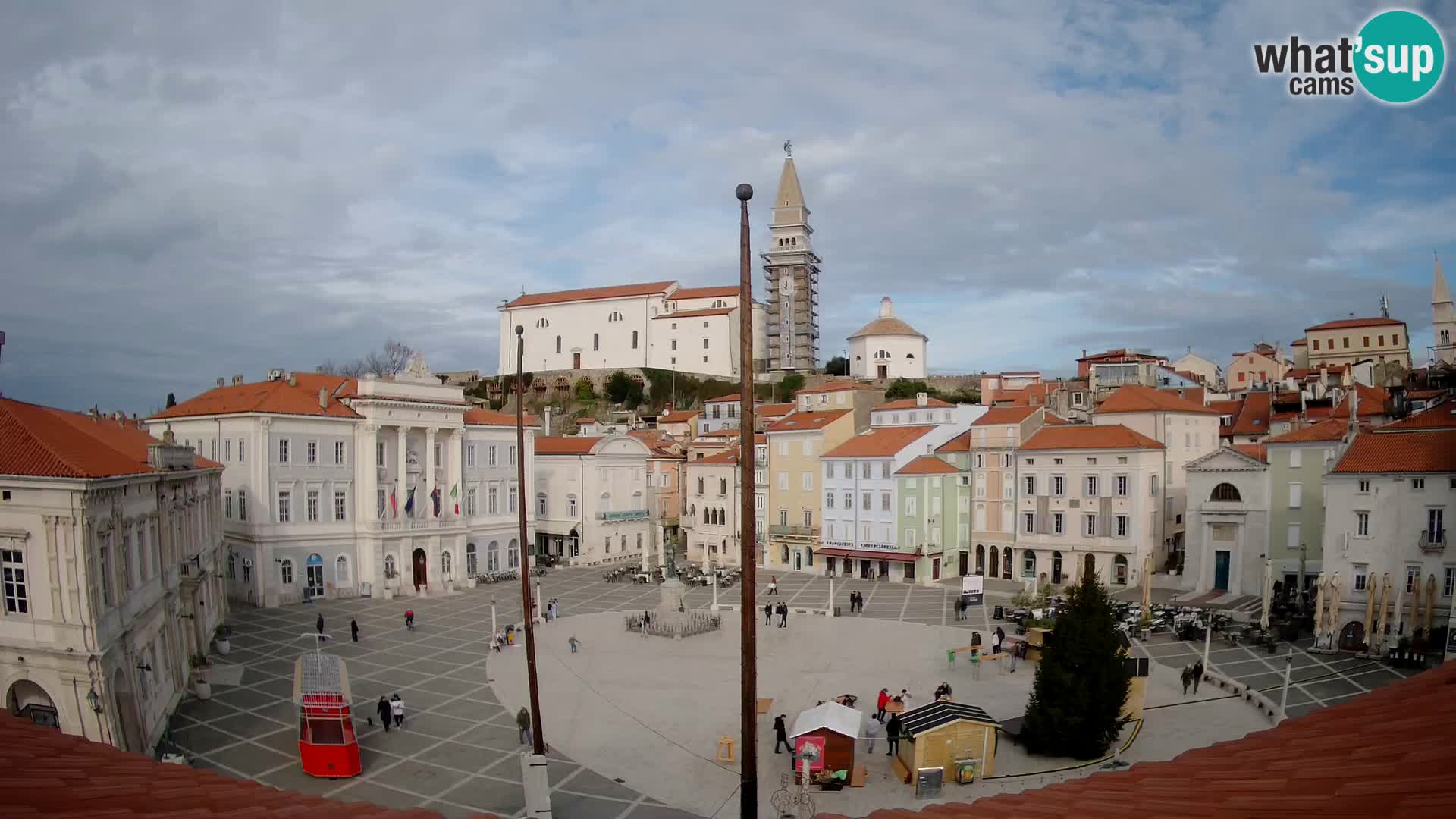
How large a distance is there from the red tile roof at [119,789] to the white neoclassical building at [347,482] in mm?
38114

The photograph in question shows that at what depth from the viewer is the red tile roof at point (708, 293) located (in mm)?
111938

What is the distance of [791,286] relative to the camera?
119 m

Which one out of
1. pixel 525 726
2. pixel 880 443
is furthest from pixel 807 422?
pixel 525 726

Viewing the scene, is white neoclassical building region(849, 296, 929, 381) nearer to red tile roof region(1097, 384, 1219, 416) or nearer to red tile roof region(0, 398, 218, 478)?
red tile roof region(1097, 384, 1219, 416)

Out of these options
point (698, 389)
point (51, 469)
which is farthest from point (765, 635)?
point (698, 389)

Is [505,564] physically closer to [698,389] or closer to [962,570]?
[962,570]

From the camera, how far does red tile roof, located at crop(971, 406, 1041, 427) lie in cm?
5462

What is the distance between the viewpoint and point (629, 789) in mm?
20844

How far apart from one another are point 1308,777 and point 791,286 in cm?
11502

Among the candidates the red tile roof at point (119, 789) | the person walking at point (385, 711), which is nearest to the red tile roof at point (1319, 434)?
the person walking at point (385, 711)

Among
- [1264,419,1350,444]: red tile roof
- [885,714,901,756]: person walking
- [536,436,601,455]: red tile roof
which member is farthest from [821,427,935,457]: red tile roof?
[885,714,901,756]: person walking

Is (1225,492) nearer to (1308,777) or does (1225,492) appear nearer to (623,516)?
(623,516)

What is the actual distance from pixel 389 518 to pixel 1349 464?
147ft

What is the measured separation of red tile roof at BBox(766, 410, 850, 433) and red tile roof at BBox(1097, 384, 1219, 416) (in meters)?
16.9
